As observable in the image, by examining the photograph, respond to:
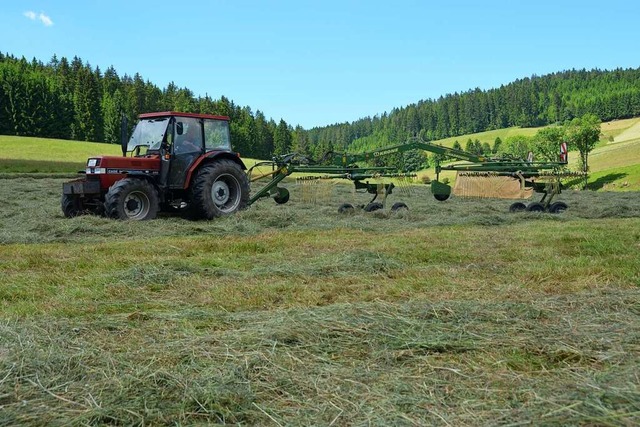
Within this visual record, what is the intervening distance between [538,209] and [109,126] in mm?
71245

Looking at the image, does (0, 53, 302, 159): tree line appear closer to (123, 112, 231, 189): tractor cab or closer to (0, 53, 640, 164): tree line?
(0, 53, 640, 164): tree line

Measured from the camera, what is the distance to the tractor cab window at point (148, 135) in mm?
11508

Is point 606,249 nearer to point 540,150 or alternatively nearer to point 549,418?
point 549,418

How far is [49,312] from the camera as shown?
431 cm

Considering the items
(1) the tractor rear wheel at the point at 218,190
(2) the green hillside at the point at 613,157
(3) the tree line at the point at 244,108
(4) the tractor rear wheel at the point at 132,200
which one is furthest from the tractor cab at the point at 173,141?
(2) the green hillside at the point at 613,157

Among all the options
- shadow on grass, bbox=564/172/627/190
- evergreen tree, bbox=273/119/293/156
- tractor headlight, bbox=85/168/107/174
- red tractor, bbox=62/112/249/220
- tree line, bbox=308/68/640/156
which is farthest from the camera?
tree line, bbox=308/68/640/156

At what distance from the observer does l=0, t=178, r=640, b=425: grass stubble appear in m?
2.51

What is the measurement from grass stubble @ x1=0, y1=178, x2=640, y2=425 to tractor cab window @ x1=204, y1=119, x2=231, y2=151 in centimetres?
492

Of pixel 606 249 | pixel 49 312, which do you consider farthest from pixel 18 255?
pixel 606 249

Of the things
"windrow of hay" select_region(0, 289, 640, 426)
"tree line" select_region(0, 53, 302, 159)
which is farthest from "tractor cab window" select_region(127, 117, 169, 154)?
"tree line" select_region(0, 53, 302, 159)

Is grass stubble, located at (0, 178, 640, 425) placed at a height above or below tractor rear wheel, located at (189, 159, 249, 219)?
below

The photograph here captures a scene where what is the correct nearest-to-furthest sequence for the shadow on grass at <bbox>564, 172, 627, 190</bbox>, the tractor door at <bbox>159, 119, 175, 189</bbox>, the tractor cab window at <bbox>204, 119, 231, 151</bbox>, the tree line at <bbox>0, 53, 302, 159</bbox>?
the tractor door at <bbox>159, 119, 175, 189</bbox> < the tractor cab window at <bbox>204, 119, 231, 151</bbox> < the shadow on grass at <bbox>564, 172, 627, 190</bbox> < the tree line at <bbox>0, 53, 302, 159</bbox>

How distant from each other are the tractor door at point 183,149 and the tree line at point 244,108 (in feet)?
25.6

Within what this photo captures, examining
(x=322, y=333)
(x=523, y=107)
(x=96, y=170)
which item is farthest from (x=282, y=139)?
(x=322, y=333)
